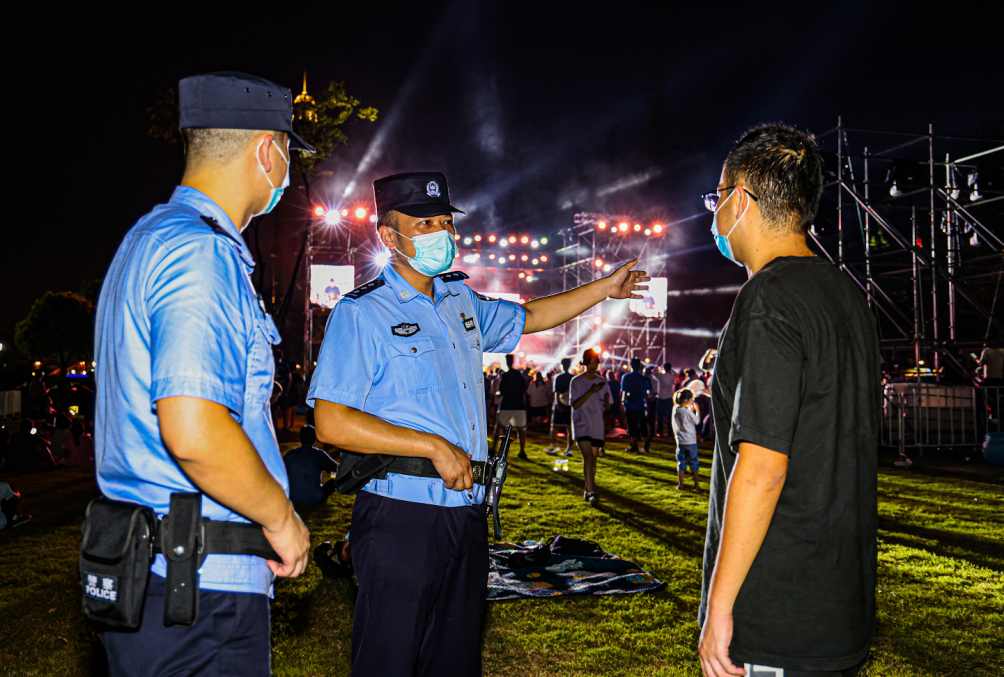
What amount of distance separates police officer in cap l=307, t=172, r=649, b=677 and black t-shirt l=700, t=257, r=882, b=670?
1.16 meters

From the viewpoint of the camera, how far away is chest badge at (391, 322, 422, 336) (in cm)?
270

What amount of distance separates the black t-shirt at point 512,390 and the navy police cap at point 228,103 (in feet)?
42.1

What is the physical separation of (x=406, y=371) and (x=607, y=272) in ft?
102

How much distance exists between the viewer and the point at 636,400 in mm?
16203

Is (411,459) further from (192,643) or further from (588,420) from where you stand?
(588,420)

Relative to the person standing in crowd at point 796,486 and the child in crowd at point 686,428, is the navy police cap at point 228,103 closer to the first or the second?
the person standing in crowd at point 796,486

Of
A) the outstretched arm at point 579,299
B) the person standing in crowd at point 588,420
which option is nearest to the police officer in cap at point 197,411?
the outstretched arm at point 579,299

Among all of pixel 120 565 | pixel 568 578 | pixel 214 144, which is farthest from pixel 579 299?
pixel 568 578

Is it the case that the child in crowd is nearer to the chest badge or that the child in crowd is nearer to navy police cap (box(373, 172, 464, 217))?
navy police cap (box(373, 172, 464, 217))

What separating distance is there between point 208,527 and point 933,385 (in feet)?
53.9

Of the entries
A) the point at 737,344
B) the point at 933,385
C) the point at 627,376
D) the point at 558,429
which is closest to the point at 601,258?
the point at 558,429

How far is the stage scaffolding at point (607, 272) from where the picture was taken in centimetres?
3183

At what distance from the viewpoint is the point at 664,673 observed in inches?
173

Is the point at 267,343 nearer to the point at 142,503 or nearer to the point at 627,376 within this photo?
the point at 142,503
